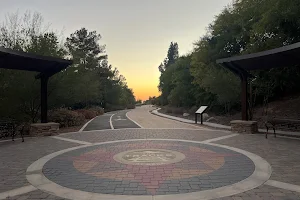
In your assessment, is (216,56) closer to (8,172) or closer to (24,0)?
(24,0)

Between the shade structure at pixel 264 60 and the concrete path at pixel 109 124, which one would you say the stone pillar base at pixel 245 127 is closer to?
the shade structure at pixel 264 60

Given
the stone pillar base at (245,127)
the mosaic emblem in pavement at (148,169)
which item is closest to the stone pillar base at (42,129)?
the mosaic emblem in pavement at (148,169)

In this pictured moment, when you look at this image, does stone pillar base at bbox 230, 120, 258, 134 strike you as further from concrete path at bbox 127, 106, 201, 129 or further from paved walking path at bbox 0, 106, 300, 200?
concrete path at bbox 127, 106, 201, 129

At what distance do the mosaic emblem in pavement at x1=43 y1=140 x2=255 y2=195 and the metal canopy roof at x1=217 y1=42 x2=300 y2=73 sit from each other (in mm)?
4690

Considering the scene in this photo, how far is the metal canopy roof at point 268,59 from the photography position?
966cm

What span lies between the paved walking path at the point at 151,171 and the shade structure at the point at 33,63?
139 inches

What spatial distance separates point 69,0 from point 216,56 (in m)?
14.6

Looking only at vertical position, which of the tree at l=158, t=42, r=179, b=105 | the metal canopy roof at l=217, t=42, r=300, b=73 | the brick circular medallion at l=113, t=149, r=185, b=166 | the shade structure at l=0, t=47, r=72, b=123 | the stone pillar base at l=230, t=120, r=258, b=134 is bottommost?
A: the brick circular medallion at l=113, t=149, r=185, b=166

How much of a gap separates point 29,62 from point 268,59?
36.1ft

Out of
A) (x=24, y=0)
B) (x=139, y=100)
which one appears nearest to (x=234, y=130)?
(x=24, y=0)

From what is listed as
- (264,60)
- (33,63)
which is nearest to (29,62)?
(33,63)

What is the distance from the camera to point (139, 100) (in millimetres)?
117312

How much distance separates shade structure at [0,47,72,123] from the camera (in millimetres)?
9498

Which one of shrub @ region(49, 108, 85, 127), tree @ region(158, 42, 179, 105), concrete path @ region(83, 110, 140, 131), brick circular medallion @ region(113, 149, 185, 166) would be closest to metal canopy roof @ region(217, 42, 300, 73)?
brick circular medallion @ region(113, 149, 185, 166)
